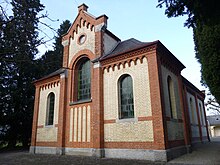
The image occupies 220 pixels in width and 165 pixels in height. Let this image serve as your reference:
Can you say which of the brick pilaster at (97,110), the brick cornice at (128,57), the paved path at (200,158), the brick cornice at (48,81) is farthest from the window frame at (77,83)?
the paved path at (200,158)

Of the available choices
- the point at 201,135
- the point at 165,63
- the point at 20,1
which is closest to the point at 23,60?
Result: the point at 20,1

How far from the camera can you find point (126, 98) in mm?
11234

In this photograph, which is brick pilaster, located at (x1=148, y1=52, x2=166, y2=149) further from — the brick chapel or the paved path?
the paved path

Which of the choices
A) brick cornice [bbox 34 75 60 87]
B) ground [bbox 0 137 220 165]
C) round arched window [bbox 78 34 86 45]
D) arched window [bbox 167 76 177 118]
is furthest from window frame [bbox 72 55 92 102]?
arched window [bbox 167 76 177 118]

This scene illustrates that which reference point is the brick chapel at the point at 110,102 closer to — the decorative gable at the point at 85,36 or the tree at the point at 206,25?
the decorative gable at the point at 85,36

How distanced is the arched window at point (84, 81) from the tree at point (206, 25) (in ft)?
25.4

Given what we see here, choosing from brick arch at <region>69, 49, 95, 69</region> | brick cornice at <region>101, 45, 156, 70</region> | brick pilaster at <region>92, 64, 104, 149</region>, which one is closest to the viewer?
brick cornice at <region>101, 45, 156, 70</region>

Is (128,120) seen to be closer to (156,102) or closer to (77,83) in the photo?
(156,102)

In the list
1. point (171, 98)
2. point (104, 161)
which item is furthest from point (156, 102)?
point (104, 161)

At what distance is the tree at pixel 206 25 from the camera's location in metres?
5.14

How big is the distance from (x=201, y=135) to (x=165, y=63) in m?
10.8

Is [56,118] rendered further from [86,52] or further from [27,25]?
[27,25]

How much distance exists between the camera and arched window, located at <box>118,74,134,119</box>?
35.9ft

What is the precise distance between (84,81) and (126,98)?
13.3 ft
